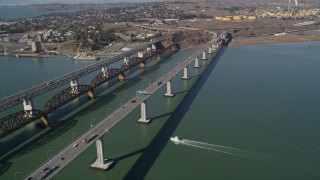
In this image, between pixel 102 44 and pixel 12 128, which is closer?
pixel 12 128

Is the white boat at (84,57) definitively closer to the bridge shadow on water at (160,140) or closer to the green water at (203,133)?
the green water at (203,133)

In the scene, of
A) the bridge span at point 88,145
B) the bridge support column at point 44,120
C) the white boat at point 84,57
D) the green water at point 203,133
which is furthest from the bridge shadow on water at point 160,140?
the white boat at point 84,57

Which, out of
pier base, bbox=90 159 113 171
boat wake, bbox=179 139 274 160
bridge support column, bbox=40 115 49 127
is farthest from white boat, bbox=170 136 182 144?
bridge support column, bbox=40 115 49 127

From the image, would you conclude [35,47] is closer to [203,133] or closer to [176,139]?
[203,133]

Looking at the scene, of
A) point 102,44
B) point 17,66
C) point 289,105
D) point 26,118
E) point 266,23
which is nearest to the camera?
point 26,118

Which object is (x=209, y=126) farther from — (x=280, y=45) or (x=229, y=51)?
(x=280, y=45)

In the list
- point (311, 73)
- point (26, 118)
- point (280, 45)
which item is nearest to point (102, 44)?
point (280, 45)

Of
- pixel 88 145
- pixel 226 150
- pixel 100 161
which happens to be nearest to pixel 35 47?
pixel 100 161
